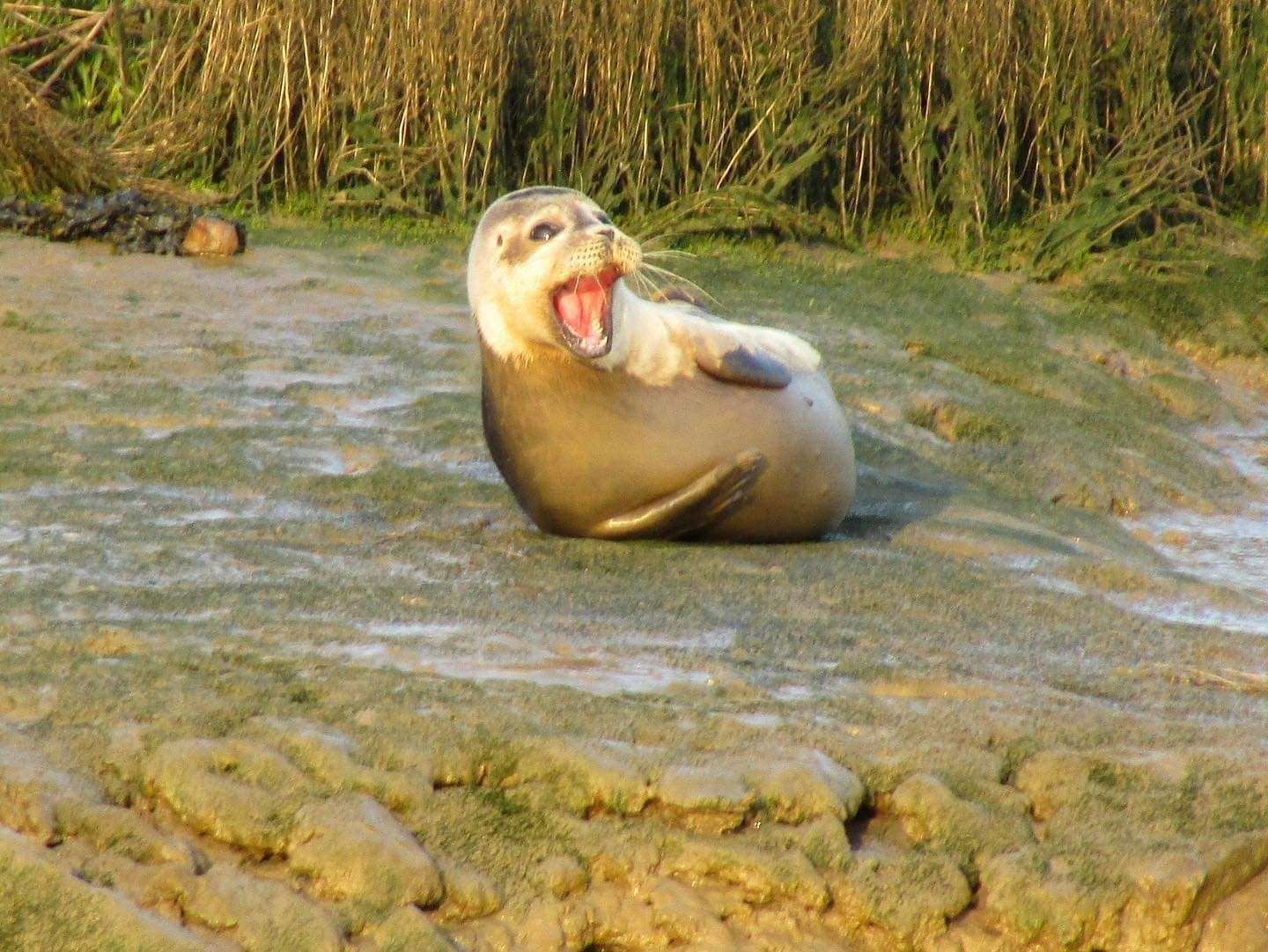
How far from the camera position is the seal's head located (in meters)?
5.59

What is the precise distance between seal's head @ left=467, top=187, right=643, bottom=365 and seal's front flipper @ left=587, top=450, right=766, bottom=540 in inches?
17.5

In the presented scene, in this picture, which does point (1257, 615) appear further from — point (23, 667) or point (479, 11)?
point (479, 11)

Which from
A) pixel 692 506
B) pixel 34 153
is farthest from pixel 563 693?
pixel 34 153

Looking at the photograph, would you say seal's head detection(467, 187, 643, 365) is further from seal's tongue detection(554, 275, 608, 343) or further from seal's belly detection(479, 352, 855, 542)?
seal's belly detection(479, 352, 855, 542)

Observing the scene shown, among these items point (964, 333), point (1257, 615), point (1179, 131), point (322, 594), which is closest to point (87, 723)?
point (322, 594)

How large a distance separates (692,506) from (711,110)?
4.98 metres

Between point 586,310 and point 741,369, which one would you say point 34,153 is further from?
point 741,369

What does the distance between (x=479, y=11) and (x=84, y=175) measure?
209 cm

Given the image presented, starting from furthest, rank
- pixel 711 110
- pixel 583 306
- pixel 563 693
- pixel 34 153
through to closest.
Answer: pixel 711 110 < pixel 34 153 < pixel 583 306 < pixel 563 693

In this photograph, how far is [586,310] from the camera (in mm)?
5707

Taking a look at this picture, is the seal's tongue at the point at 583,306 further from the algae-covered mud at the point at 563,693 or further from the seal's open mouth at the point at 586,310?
the algae-covered mud at the point at 563,693

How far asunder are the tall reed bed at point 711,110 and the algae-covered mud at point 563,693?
2821 millimetres

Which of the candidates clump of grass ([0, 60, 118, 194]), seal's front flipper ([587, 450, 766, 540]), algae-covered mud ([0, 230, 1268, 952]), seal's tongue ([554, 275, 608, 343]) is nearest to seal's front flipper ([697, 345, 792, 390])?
seal's front flipper ([587, 450, 766, 540])

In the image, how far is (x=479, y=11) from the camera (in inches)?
391
